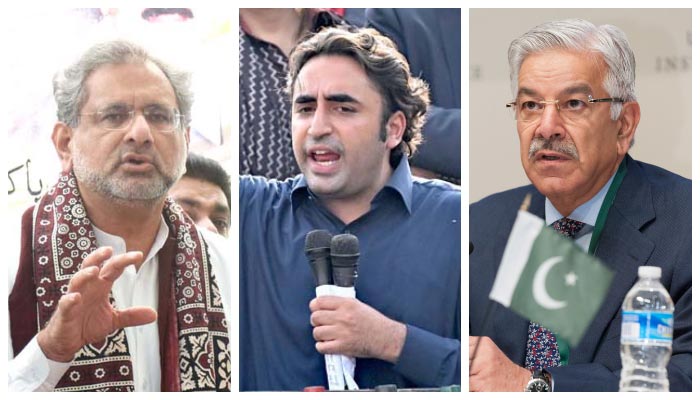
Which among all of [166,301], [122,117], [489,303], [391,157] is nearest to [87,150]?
[122,117]

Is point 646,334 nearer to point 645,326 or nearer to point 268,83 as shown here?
point 645,326

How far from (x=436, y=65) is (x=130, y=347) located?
1961 millimetres

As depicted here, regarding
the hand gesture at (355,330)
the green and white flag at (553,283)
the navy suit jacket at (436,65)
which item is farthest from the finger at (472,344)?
the navy suit jacket at (436,65)

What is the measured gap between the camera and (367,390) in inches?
317

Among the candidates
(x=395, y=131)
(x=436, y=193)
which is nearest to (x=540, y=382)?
(x=436, y=193)

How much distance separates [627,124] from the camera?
807 cm

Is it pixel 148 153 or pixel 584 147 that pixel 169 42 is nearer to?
pixel 148 153

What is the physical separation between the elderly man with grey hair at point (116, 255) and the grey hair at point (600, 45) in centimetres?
169

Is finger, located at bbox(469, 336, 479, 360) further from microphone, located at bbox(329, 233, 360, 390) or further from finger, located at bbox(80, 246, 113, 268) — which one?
finger, located at bbox(80, 246, 113, 268)

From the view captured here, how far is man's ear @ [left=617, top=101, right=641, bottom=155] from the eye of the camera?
8062 millimetres

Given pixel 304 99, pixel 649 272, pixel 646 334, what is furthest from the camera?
pixel 304 99

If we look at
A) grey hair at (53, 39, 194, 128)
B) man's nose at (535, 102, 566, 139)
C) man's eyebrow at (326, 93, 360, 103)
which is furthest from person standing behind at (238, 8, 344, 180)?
man's nose at (535, 102, 566, 139)

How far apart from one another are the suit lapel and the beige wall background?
0.52 feet

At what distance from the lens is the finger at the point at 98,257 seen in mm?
8070
